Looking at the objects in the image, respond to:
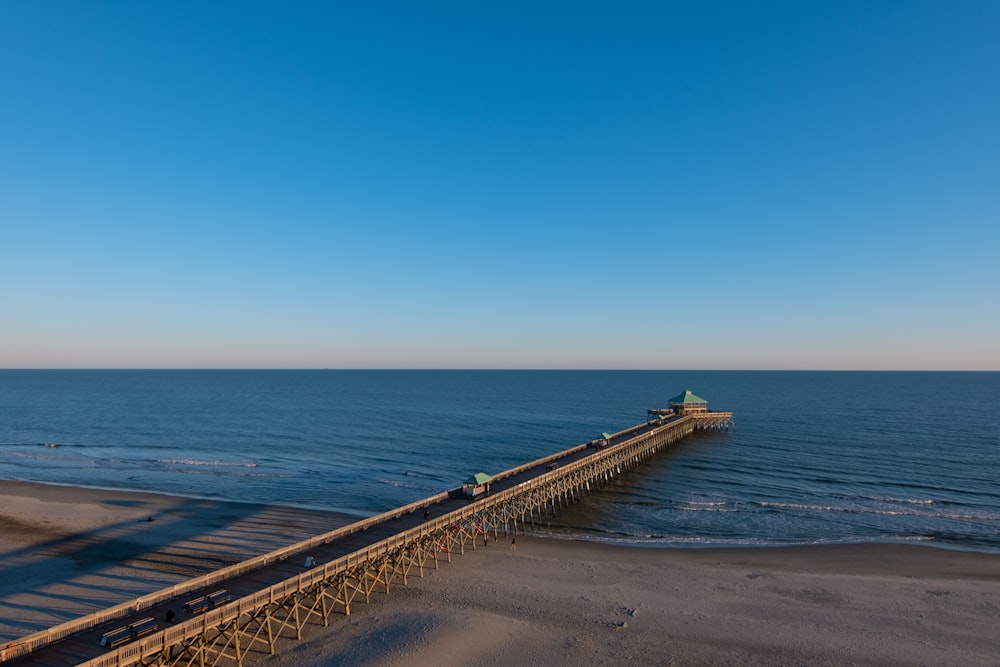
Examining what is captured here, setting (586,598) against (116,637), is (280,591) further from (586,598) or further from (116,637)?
(586,598)

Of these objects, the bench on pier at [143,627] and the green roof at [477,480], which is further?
the green roof at [477,480]

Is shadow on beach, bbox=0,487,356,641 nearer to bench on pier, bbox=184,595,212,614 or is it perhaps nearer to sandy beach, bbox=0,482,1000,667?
sandy beach, bbox=0,482,1000,667

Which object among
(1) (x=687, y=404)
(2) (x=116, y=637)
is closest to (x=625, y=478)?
(1) (x=687, y=404)

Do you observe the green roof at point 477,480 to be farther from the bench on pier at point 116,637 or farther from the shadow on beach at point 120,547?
the bench on pier at point 116,637

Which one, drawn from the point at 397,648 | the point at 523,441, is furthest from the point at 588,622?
the point at 523,441

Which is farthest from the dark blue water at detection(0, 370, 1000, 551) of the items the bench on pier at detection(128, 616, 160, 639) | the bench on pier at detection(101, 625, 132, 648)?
the bench on pier at detection(101, 625, 132, 648)

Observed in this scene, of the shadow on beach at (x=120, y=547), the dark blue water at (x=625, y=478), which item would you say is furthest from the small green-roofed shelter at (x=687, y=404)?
the shadow on beach at (x=120, y=547)

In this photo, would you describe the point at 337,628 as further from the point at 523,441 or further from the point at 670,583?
the point at 523,441
